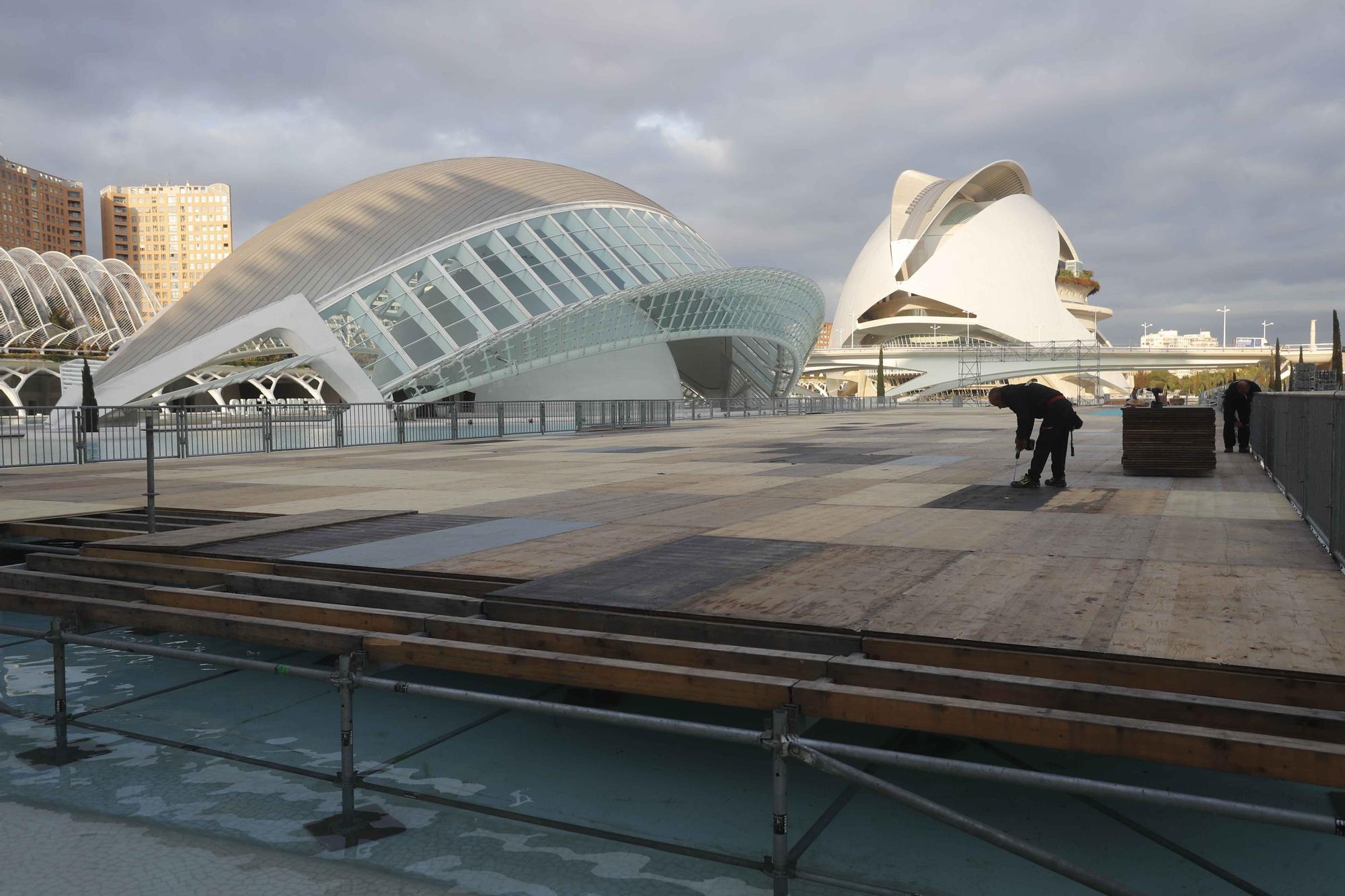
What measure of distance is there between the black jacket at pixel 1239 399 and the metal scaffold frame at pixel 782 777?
17412 millimetres

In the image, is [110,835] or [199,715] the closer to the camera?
[110,835]

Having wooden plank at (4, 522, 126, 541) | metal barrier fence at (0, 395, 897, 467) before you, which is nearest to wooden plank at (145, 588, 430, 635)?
wooden plank at (4, 522, 126, 541)

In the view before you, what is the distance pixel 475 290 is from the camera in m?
41.4

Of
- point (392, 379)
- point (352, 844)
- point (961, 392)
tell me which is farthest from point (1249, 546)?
point (961, 392)

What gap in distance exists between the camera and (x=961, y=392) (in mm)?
136250

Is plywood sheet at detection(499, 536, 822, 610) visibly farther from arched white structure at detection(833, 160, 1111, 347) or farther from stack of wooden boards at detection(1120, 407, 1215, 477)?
arched white structure at detection(833, 160, 1111, 347)

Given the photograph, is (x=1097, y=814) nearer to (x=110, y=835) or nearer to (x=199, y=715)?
(x=110, y=835)

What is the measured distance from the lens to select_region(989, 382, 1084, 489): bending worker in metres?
11.9

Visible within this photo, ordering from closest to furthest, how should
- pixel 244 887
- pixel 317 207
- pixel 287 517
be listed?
pixel 244 887 < pixel 287 517 < pixel 317 207

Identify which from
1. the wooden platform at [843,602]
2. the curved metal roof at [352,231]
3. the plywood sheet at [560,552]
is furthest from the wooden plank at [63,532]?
the curved metal roof at [352,231]

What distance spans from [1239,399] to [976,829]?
1831cm

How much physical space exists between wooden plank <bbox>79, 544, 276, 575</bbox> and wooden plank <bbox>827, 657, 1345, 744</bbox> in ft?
14.7

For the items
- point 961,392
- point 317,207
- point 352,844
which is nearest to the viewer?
point 352,844

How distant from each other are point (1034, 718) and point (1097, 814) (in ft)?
2.95
